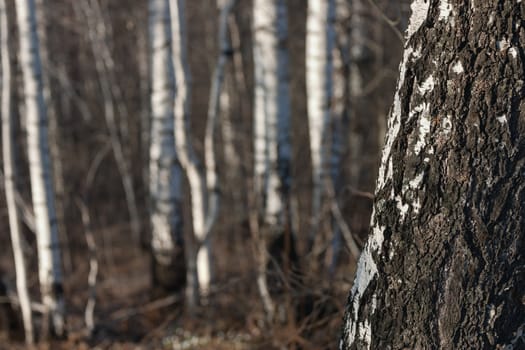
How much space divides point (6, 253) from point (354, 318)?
34.4 ft

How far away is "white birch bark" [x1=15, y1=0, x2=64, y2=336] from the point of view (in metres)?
5.43

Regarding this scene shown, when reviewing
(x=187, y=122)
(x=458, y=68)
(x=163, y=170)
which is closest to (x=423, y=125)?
(x=458, y=68)

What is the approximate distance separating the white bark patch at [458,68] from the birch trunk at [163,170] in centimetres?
471

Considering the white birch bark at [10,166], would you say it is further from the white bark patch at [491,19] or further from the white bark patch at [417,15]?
the white bark patch at [491,19]

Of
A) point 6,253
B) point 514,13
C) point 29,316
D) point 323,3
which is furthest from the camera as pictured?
point 6,253

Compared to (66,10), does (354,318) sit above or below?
below

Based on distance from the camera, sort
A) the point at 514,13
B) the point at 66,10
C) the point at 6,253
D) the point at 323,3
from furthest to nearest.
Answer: the point at 66,10, the point at 6,253, the point at 323,3, the point at 514,13

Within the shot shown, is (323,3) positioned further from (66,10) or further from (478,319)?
(66,10)

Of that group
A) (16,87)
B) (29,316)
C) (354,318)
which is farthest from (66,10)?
(354,318)

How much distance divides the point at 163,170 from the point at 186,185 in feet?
16.5

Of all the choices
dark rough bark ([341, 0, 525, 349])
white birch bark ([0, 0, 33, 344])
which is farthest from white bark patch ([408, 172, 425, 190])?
white birch bark ([0, 0, 33, 344])

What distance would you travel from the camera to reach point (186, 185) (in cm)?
1138

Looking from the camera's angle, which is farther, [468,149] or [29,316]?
[29,316]

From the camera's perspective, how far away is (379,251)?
1875mm
